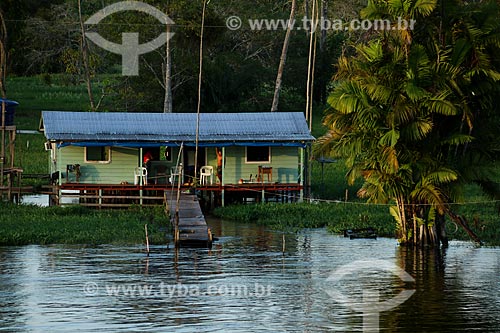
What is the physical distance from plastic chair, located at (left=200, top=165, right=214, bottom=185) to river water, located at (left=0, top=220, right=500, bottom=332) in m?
11.2

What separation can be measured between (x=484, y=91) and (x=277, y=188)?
1588cm

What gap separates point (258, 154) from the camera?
49.7 m

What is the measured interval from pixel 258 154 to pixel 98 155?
6.71m

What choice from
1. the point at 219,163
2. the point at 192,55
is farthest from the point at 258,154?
the point at 192,55

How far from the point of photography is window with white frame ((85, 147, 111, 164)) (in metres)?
48.6

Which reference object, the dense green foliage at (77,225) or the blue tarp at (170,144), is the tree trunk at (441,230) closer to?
the dense green foliage at (77,225)

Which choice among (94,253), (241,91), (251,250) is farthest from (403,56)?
(241,91)

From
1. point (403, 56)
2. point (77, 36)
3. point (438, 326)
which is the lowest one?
point (438, 326)

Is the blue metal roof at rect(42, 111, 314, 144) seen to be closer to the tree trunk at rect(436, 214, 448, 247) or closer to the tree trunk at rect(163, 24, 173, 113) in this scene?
the tree trunk at rect(163, 24, 173, 113)

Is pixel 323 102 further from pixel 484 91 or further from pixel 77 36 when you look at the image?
pixel 484 91

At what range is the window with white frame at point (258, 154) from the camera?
49.6 metres

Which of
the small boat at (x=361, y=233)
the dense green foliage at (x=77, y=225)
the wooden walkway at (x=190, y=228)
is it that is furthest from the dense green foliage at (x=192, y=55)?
the small boat at (x=361, y=233)

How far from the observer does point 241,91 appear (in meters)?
71.4

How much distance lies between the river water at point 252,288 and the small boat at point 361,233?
3.13 feet
